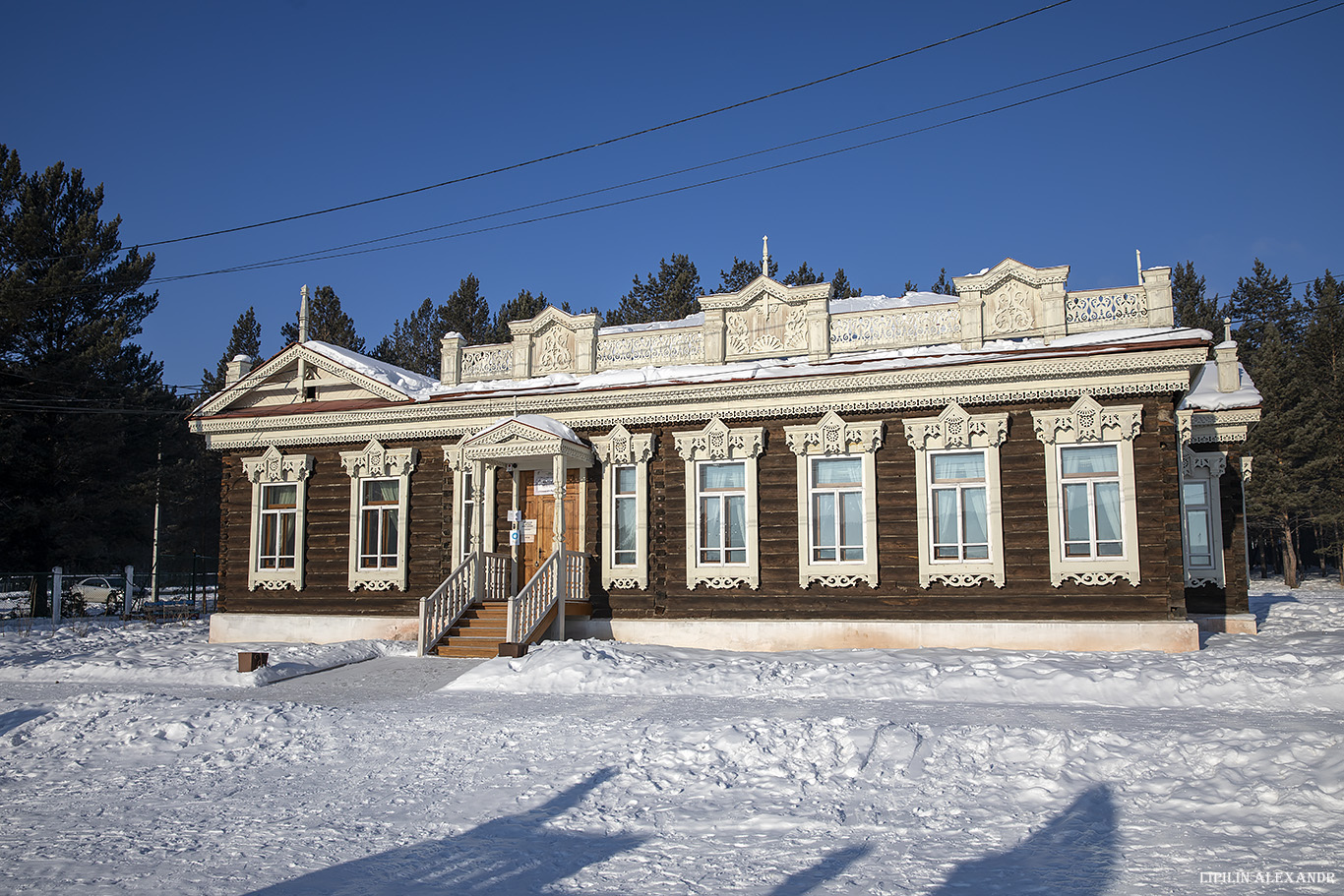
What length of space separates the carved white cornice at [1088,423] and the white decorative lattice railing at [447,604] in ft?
35.4

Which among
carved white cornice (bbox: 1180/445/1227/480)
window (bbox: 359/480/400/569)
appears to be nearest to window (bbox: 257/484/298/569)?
window (bbox: 359/480/400/569)

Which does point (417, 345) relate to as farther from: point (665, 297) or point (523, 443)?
point (523, 443)

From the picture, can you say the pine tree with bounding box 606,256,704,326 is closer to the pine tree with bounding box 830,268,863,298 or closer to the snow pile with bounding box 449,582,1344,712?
the pine tree with bounding box 830,268,863,298

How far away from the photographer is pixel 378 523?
20016mm

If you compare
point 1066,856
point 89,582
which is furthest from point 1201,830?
point 89,582

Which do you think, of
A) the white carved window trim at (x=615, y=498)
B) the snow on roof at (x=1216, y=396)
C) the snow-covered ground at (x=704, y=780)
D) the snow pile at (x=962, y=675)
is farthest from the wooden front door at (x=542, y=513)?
the snow on roof at (x=1216, y=396)

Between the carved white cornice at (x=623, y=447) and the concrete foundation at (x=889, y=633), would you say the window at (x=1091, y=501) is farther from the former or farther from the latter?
the carved white cornice at (x=623, y=447)

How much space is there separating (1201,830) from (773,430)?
1147cm

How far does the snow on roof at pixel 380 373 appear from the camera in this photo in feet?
65.9

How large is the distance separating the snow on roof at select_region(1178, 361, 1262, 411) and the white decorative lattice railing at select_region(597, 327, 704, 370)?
10.6m

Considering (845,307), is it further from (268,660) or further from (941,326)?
(268,660)

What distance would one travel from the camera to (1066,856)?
247 inches

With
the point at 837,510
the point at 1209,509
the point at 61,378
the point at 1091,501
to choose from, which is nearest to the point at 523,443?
the point at 837,510

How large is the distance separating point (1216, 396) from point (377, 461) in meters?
18.7
